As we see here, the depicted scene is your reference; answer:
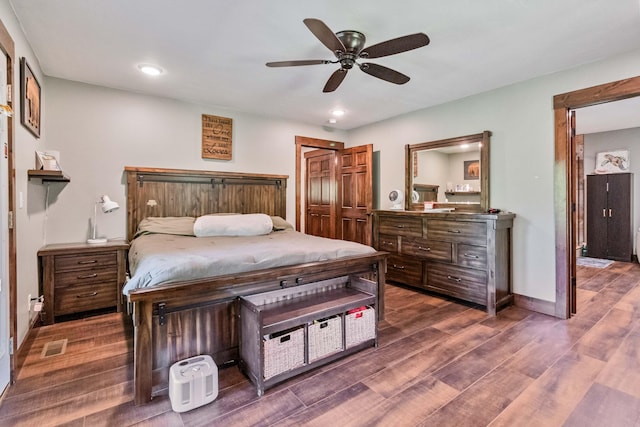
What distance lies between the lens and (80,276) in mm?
3070

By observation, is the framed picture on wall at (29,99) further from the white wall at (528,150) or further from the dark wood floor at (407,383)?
the white wall at (528,150)

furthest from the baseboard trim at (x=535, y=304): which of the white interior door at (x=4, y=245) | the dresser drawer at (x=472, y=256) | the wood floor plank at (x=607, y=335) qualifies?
the white interior door at (x=4, y=245)

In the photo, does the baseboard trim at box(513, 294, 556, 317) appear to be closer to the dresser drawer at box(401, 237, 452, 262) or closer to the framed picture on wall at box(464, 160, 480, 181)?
the dresser drawer at box(401, 237, 452, 262)

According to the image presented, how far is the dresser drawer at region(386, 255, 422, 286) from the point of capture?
3.97 metres

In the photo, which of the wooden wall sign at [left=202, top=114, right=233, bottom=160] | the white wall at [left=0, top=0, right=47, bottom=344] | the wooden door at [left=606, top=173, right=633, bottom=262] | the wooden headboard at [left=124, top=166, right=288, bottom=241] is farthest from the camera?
the wooden door at [left=606, top=173, right=633, bottom=262]

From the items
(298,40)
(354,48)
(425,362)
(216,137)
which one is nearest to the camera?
(425,362)

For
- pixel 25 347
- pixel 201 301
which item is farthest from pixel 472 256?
pixel 25 347

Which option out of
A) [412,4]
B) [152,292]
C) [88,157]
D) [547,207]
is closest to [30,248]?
[88,157]

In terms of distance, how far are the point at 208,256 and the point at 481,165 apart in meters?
3.21

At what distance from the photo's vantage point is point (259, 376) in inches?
75.0

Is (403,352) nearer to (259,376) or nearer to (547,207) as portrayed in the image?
(259,376)

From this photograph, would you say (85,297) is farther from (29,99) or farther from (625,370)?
(625,370)

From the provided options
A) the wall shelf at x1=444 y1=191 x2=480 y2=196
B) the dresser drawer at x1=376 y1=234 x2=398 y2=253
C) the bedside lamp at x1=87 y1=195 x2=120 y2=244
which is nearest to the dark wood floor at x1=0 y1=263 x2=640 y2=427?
the bedside lamp at x1=87 y1=195 x2=120 y2=244

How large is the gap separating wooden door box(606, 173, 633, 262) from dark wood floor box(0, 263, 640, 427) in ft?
13.1
